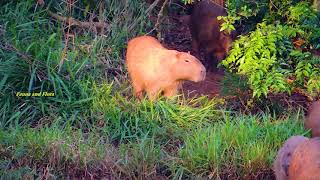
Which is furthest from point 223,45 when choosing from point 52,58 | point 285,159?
point 285,159

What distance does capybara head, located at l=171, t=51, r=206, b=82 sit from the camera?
24.7ft

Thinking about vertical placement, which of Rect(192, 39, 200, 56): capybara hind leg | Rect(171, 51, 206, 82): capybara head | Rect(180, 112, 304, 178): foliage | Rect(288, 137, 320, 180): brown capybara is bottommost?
Rect(192, 39, 200, 56): capybara hind leg

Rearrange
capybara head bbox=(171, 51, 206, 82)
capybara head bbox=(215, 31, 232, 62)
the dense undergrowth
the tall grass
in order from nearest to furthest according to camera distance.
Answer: the dense undergrowth, the tall grass, capybara head bbox=(171, 51, 206, 82), capybara head bbox=(215, 31, 232, 62)

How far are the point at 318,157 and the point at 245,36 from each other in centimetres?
312

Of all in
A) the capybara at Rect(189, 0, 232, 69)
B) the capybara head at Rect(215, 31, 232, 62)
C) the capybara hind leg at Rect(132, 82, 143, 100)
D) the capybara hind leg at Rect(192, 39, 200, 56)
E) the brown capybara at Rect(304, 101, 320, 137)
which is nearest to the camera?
the brown capybara at Rect(304, 101, 320, 137)

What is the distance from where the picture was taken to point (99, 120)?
7250 millimetres

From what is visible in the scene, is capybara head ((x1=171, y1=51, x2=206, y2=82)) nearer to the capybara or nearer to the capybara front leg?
the capybara front leg

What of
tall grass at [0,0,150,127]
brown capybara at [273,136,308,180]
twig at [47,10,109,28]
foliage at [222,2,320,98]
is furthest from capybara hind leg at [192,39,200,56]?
brown capybara at [273,136,308,180]

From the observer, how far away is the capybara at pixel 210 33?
914 centimetres

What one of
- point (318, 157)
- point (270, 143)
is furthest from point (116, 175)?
point (318, 157)

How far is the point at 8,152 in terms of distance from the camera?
6273 mm

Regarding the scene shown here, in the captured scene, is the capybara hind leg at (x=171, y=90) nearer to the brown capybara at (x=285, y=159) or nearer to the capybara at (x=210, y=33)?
the capybara at (x=210, y=33)

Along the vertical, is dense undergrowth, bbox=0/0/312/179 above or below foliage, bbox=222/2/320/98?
below

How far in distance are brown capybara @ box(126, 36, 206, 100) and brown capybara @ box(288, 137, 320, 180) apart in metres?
2.44
